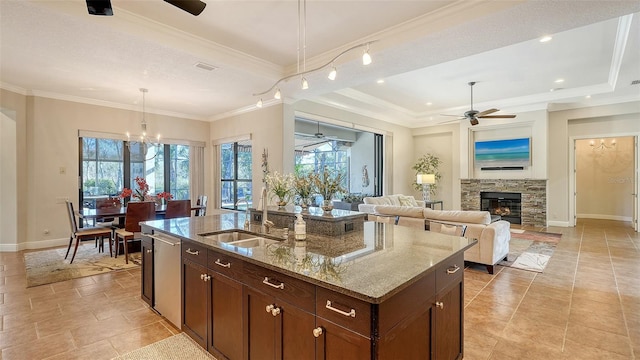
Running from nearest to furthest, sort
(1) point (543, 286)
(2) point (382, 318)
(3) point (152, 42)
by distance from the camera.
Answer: (2) point (382, 318)
(3) point (152, 42)
(1) point (543, 286)

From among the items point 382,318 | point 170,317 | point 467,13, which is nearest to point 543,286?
point 467,13

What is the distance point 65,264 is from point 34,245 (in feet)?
5.62

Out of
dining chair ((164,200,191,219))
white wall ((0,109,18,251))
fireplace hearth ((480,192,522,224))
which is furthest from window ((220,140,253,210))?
fireplace hearth ((480,192,522,224))

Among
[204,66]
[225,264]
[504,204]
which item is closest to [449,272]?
[225,264]

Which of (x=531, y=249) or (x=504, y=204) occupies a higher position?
(x=504, y=204)

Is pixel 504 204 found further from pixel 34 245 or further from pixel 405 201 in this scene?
pixel 34 245

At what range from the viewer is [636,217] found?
7.21 m

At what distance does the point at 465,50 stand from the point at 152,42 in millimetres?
3639

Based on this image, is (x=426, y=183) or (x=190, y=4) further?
(x=426, y=183)

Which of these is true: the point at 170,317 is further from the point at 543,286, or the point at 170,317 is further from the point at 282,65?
the point at 543,286

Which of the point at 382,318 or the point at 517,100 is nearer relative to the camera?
the point at 382,318

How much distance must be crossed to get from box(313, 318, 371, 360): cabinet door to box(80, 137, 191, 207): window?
674 centimetres

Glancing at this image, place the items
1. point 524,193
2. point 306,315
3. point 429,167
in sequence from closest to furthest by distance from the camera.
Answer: point 306,315 → point 524,193 → point 429,167

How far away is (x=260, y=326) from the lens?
5.98 feet
